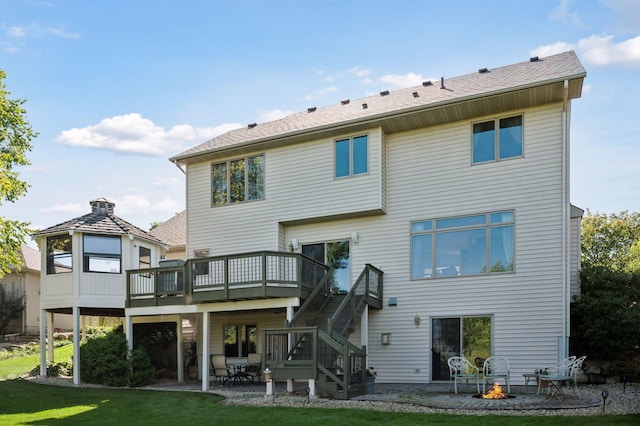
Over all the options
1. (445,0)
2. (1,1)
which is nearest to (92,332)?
(1,1)

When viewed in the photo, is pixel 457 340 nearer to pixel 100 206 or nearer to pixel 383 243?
pixel 383 243

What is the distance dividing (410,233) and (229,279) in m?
4.89

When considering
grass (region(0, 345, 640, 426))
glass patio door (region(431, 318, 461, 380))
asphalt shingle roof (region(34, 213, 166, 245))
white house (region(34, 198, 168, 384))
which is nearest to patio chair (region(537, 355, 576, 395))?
glass patio door (region(431, 318, 461, 380))

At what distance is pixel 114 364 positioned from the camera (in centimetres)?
1608

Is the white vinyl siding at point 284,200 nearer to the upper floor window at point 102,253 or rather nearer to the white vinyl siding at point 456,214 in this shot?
the white vinyl siding at point 456,214

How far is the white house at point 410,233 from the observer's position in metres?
14.1

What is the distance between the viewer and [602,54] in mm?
18516

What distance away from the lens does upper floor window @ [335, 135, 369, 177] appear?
16.4m

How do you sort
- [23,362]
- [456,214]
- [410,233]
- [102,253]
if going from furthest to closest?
[23,362], [102,253], [410,233], [456,214]

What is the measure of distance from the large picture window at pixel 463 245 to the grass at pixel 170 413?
5.62 m

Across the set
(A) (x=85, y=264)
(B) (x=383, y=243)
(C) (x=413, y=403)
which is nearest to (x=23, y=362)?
(A) (x=85, y=264)

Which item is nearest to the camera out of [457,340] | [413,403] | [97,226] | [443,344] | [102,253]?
[413,403]

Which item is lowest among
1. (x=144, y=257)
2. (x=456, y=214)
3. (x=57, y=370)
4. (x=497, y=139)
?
(x=57, y=370)

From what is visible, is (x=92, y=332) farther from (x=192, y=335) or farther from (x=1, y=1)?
(x=1, y=1)
